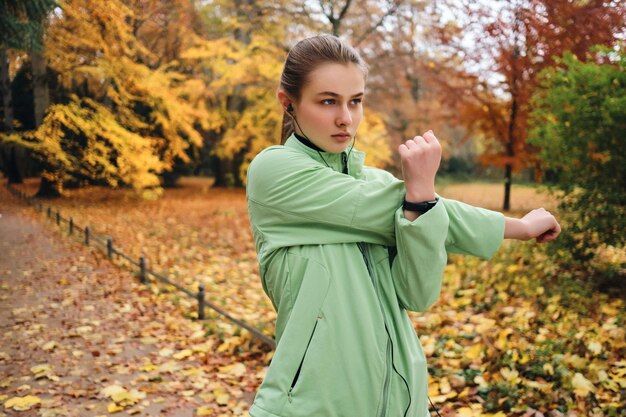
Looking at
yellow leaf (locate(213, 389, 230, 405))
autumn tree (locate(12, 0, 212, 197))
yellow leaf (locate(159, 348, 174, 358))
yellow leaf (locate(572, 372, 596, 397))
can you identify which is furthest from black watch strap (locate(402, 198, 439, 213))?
autumn tree (locate(12, 0, 212, 197))

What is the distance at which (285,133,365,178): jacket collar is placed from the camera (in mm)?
1439

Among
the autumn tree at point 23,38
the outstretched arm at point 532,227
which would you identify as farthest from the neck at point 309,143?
the autumn tree at point 23,38

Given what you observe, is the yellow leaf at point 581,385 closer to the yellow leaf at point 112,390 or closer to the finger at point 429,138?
the finger at point 429,138

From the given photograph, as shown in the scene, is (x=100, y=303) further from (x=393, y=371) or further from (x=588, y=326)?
(x=393, y=371)

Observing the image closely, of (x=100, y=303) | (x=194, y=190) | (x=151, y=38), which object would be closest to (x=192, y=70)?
(x=151, y=38)

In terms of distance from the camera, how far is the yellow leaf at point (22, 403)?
413cm

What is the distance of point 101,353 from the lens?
17.9 ft

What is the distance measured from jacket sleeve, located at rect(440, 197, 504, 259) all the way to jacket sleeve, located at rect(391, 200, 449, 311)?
0.07 m

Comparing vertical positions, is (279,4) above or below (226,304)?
above

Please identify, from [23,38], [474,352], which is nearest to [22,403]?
[474,352]

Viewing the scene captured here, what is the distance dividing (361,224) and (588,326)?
4.61 metres

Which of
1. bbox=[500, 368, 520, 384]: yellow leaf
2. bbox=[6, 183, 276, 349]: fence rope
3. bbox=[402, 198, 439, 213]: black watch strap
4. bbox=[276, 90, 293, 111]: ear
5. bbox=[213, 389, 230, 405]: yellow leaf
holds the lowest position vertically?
bbox=[213, 389, 230, 405]: yellow leaf

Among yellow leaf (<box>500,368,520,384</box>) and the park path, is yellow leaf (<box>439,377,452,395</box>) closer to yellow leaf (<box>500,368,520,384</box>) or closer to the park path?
yellow leaf (<box>500,368,520,384</box>)

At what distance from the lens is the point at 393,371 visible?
1302 millimetres
